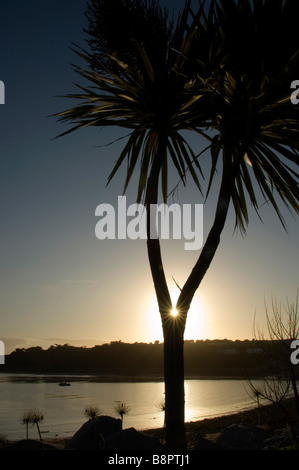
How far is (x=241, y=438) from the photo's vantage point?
42.1 ft

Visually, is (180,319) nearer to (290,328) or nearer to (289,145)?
(289,145)

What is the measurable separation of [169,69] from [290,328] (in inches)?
229

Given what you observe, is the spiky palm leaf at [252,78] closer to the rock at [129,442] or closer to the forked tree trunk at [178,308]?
the forked tree trunk at [178,308]

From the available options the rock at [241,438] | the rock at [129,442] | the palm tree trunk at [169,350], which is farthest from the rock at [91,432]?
the palm tree trunk at [169,350]

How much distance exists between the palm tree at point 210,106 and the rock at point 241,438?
7945 mm

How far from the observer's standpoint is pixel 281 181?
20.7 feet

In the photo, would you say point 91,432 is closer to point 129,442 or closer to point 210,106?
point 129,442

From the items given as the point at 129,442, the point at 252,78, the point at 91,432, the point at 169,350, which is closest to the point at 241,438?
the point at 91,432

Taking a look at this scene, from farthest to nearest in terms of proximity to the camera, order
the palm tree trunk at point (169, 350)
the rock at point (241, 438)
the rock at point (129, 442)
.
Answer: the rock at point (241, 438), the rock at point (129, 442), the palm tree trunk at point (169, 350)

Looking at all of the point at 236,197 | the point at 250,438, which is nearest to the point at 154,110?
the point at 236,197

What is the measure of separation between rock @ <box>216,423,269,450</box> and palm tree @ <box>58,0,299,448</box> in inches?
313

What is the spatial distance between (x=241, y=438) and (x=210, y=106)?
32.6 ft

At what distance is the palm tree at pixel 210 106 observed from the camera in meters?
5.45

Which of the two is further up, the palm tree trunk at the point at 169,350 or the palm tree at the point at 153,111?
the palm tree at the point at 153,111
